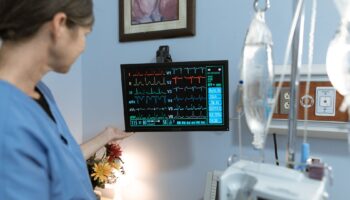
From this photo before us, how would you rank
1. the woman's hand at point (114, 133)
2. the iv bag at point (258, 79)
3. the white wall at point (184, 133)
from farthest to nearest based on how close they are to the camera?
1. the woman's hand at point (114, 133)
2. the white wall at point (184, 133)
3. the iv bag at point (258, 79)

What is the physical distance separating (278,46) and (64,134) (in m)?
0.84

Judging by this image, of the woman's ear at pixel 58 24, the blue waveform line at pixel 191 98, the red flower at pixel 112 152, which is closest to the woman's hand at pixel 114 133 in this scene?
the red flower at pixel 112 152

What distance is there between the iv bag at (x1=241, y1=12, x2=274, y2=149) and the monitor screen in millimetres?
472

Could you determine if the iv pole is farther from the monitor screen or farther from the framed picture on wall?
the framed picture on wall

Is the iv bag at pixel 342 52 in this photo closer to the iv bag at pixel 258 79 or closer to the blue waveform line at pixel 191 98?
the iv bag at pixel 258 79

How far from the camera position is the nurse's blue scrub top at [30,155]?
2.27ft

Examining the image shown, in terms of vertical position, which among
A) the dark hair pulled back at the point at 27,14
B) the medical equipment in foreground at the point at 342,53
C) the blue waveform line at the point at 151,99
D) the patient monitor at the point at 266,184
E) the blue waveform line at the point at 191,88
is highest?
the dark hair pulled back at the point at 27,14

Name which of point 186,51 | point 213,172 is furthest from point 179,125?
point 186,51

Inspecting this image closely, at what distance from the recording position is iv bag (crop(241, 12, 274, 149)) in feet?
2.13

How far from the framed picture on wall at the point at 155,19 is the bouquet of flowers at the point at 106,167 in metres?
0.54

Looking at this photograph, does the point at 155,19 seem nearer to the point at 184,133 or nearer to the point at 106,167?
the point at 184,133

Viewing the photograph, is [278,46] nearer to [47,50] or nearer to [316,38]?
[316,38]

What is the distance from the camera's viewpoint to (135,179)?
1.57 metres

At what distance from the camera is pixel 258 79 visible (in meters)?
0.65
